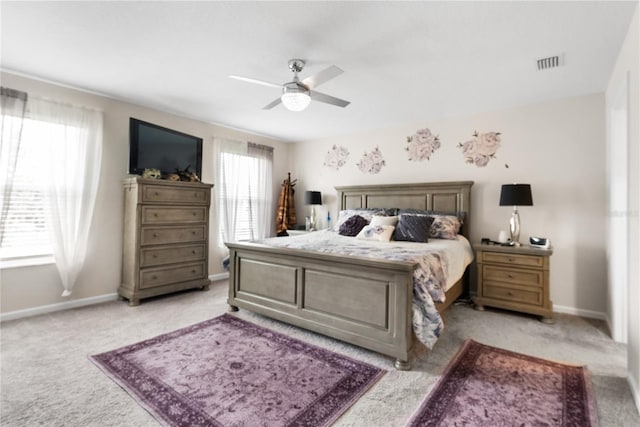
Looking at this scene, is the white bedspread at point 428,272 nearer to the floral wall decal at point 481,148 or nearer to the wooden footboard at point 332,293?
the wooden footboard at point 332,293

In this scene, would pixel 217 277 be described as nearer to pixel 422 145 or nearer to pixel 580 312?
pixel 422 145

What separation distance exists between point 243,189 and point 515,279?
3948 mm

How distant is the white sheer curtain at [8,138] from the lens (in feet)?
9.29

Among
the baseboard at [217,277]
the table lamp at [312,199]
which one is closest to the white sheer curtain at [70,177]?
the baseboard at [217,277]

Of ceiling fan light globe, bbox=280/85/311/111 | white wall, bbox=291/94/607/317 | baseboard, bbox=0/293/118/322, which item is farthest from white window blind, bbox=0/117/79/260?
white wall, bbox=291/94/607/317

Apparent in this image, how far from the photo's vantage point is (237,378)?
1966 millimetres

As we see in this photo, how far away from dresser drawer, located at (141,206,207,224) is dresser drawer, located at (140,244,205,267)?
336mm

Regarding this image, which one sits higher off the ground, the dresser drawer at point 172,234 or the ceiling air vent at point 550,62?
the ceiling air vent at point 550,62

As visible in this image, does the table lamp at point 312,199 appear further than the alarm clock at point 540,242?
Yes

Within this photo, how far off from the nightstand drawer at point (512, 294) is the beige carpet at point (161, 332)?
0.59 ft

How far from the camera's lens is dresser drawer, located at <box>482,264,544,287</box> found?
310 centimetres

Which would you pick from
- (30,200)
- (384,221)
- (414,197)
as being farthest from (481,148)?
(30,200)

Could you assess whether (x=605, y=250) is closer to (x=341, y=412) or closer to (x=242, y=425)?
(x=341, y=412)

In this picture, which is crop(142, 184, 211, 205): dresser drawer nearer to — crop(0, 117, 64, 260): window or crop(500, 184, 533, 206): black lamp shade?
crop(0, 117, 64, 260): window
